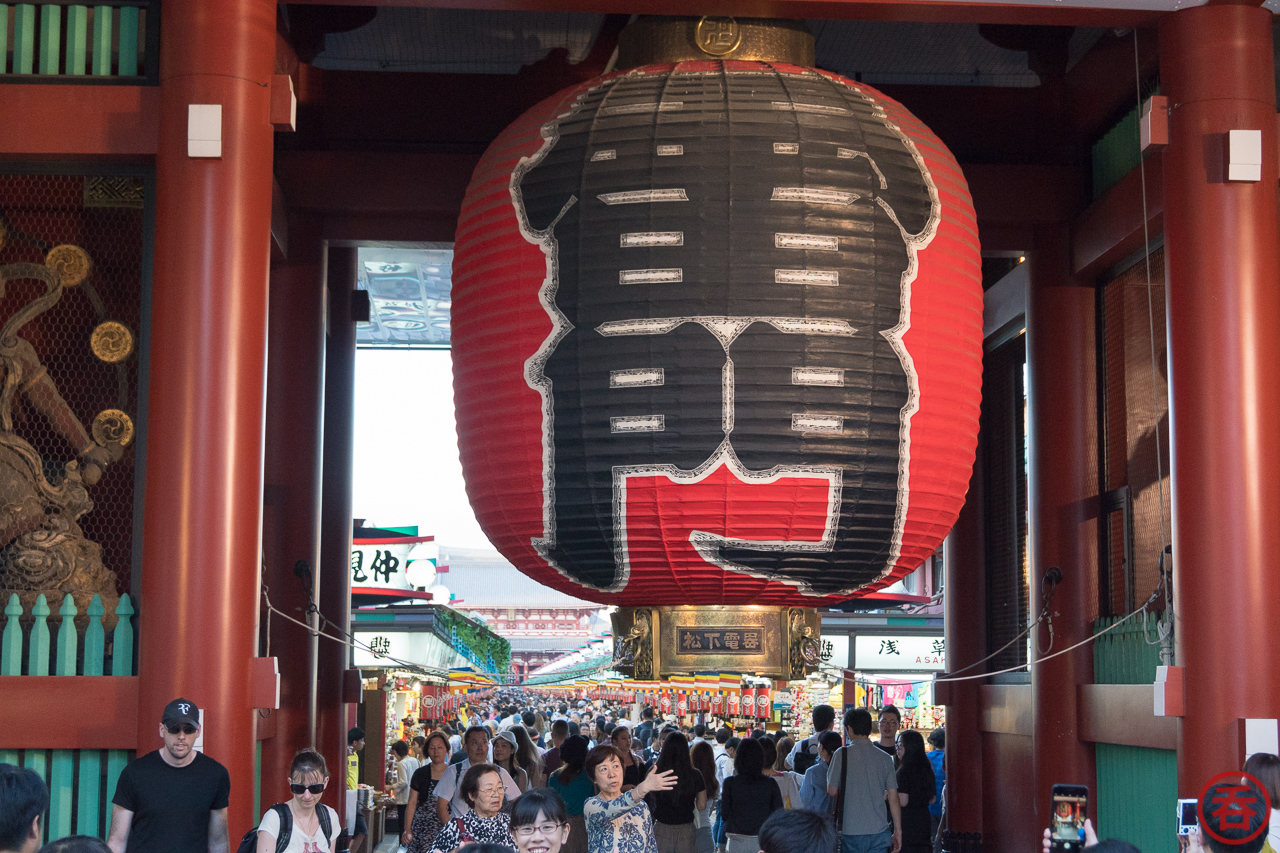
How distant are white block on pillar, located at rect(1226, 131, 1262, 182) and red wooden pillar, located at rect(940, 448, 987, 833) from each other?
4926mm

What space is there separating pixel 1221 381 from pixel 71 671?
17.0 feet

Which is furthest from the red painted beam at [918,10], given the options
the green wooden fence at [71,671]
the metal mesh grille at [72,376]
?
the green wooden fence at [71,671]

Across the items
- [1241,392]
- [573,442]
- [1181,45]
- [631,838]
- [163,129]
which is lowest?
[631,838]

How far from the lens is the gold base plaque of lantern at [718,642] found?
4934 millimetres

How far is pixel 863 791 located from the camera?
322 inches

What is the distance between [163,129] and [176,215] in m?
0.43

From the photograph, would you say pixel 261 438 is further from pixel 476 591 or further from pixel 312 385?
pixel 476 591

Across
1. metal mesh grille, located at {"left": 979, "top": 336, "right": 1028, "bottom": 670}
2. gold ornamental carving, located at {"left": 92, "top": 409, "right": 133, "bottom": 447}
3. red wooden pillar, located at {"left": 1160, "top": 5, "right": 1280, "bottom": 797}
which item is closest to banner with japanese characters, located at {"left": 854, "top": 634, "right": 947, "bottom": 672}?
metal mesh grille, located at {"left": 979, "top": 336, "right": 1028, "bottom": 670}

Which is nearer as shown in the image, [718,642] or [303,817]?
[718,642]

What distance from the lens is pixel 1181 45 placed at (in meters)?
6.44

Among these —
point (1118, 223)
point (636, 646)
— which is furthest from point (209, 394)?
point (1118, 223)

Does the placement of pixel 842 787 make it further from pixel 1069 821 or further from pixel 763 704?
Answer: pixel 763 704

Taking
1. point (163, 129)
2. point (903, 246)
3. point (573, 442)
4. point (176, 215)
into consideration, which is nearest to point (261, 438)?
point (176, 215)

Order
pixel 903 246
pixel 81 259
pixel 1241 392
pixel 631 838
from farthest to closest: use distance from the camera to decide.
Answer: pixel 81 259 → pixel 1241 392 → pixel 631 838 → pixel 903 246
